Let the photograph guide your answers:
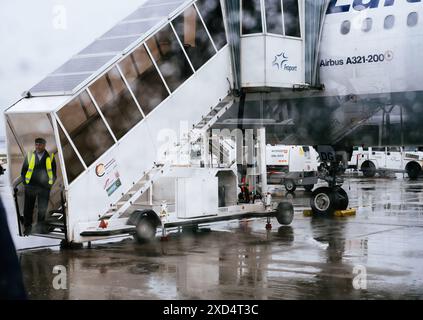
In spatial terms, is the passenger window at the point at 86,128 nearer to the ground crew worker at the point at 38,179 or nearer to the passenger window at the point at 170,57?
the ground crew worker at the point at 38,179

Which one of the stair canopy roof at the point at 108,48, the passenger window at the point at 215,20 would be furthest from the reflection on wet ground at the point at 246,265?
the passenger window at the point at 215,20

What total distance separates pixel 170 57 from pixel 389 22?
4.65 m

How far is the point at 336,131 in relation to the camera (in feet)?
48.6

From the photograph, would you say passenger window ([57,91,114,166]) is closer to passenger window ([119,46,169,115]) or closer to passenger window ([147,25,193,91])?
passenger window ([119,46,169,115])

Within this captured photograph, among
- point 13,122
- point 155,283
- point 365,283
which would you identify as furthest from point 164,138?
point 365,283

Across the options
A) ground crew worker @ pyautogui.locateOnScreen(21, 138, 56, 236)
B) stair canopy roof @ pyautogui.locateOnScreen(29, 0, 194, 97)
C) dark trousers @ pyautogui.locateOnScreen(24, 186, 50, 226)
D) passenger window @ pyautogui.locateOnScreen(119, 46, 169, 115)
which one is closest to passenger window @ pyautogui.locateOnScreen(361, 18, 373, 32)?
stair canopy roof @ pyautogui.locateOnScreen(29, 0, 194, 97)

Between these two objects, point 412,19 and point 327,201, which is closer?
point 412,19

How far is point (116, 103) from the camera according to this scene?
33.5 feet

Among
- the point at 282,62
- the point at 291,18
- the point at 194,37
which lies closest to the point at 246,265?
the point at 194,37

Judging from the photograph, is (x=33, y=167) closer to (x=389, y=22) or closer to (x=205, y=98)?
(x=205, y=98)

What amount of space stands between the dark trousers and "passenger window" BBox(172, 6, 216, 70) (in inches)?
143

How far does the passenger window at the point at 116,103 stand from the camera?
9.83 m
